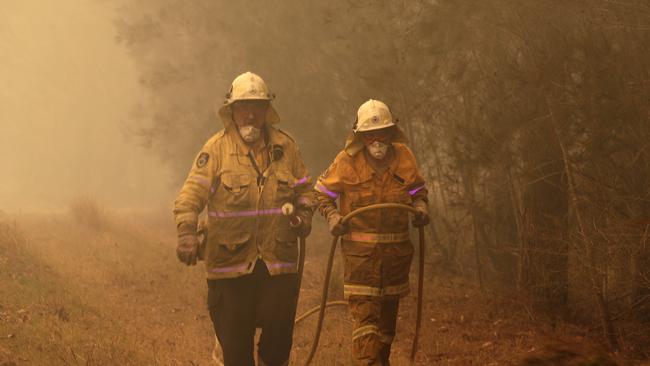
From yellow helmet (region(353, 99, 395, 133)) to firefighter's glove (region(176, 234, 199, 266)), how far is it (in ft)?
4.88

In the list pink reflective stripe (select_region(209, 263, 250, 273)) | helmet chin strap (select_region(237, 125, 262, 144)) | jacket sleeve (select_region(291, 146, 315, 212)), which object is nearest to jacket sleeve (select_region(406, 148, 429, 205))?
jacket sleeve (select_region(291, 146, 315, 212))

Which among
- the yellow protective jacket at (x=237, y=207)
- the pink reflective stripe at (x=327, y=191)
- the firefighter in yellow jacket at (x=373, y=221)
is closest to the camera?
the yellow protective jacket at (x=237, y=207)

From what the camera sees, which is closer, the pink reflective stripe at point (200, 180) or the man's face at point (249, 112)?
the pink reflective stripe at point (200, 180)

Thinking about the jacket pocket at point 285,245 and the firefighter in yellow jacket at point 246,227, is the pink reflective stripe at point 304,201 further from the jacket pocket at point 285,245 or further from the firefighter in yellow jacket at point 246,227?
the jacket pocket at point 285,245

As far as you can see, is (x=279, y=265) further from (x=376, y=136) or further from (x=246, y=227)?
(x=376, y=136)

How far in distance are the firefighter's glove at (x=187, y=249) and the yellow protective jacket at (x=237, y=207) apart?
0.05 metres

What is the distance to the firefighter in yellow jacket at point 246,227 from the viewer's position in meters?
4.36

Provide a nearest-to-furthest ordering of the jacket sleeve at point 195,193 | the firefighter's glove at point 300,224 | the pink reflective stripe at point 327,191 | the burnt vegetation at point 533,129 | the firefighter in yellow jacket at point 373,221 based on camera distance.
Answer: the jacket sleeve at point 195,193 → the firefighter in yellow jacket at point 373,221 → the firefighter's glove at point 300,224 → the pink reflective stripe at point 327,191 → the burnt vegetation at point 533,129

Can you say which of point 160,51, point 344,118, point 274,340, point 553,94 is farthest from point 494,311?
point 160,51

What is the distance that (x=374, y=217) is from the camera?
14.8 feet

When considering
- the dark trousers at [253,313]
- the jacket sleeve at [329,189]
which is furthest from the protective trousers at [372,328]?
the jacket sleeve at [329,189]

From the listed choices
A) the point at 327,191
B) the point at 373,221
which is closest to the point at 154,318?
the point at 327,191

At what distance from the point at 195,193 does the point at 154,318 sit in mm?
4569

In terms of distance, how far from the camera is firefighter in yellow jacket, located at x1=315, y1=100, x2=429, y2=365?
14.7ft
